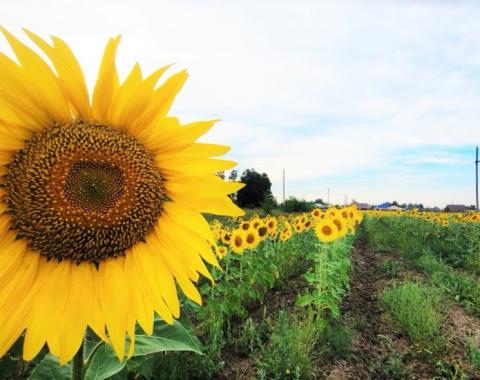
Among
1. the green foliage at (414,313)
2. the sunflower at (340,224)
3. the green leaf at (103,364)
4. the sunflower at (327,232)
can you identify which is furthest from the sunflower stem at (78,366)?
the sunflower at (340,224)

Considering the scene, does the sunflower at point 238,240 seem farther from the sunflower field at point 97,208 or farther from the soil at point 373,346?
the sunflower field at point 97,208

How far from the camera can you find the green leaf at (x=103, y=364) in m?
1.26

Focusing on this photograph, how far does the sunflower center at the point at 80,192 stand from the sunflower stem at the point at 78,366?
0.23 metres

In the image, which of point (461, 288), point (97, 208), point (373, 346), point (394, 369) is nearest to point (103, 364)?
point (97, 208)

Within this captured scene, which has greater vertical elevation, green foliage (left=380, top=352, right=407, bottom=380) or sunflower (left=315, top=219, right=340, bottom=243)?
sunflower (left=315, top=219, right=340, bottom=243)

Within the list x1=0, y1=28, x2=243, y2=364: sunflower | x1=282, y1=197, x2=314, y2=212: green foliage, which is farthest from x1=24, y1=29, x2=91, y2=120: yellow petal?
x1=282, y1=197, x2=314, y2=212: green foliage

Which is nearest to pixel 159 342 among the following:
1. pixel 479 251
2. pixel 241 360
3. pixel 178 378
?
pixel 178 378

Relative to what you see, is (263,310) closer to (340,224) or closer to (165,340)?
(340,224)

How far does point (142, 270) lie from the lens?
1.21 meters

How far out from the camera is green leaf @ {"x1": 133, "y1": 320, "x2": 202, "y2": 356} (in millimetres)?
1263

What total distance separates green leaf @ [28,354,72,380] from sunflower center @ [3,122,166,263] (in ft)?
1.09

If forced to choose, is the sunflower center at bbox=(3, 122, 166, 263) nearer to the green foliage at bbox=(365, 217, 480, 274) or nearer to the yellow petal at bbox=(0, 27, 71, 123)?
the yellow petal at bbox=(0, 27, 71, 123)

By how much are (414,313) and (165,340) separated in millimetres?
5520

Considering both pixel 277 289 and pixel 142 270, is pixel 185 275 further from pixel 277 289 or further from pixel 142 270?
pixel 277 289
